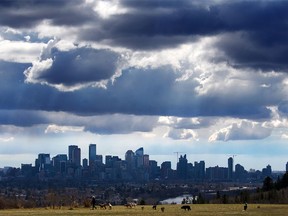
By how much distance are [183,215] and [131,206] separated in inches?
1270

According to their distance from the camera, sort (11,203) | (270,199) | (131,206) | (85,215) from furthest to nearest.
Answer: (270,199), (11,203), (131,206), (85,215)

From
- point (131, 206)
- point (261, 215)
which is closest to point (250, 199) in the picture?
point (131, 206)

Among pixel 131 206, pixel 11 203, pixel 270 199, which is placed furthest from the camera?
pixel 270 199

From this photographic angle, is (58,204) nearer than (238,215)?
No

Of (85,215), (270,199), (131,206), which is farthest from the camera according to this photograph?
(270,199)

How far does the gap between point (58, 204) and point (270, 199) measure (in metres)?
70.7

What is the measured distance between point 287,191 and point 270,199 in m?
13.0

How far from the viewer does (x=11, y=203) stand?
4980 inches

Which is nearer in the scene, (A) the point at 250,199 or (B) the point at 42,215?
(B) the point at 42,215

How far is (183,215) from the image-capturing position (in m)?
79.2

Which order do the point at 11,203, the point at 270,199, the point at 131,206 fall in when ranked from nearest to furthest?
the point at 131,206, the point at 11,203, the point at 270,199

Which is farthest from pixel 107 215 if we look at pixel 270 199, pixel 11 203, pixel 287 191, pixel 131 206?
pixel 287 191

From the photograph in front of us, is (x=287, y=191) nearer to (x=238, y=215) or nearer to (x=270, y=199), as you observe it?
(x=270, y=199)

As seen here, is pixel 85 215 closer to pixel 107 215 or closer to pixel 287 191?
pixel 107 215
